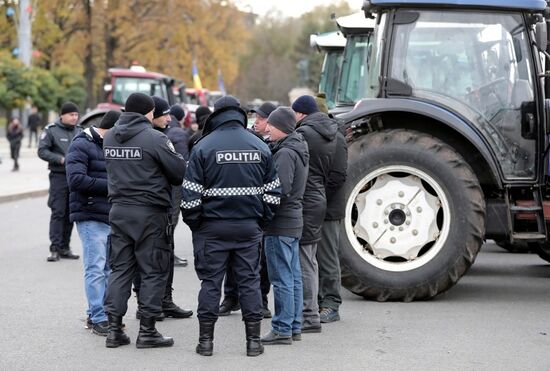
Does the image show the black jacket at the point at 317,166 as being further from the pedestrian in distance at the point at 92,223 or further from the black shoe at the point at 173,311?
the pedestrian in distance at the point at 92,223

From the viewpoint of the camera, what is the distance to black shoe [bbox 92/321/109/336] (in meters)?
8.41

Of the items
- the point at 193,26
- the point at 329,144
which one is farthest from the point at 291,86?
the point at 329,144

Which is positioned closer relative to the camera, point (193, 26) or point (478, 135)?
point (478, 135)

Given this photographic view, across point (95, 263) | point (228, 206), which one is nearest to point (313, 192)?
point (228, 206)

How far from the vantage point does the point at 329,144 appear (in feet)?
28.5

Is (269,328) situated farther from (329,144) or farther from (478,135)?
(478,135)

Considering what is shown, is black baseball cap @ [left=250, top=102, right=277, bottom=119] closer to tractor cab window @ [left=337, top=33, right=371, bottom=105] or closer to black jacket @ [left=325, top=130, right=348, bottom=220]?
black jacket @ [left=325, top=130, right=348, bottom=220]

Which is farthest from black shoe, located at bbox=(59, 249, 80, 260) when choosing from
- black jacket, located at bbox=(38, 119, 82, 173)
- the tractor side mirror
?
the tractor side mirror

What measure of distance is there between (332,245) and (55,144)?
5133mm

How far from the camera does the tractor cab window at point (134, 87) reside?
3456 centimetres

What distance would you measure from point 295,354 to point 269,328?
108 centimetres

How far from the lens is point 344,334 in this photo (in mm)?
8375

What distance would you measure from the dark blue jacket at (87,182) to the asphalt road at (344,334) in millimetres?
937

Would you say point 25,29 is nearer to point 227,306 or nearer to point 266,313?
point 227,306
